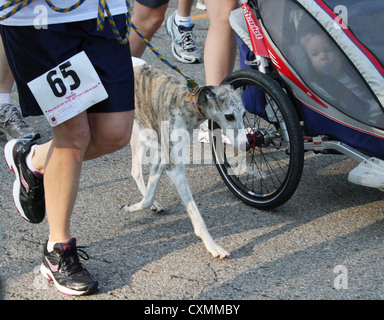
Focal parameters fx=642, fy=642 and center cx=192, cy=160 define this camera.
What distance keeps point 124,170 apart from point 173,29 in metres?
2.34

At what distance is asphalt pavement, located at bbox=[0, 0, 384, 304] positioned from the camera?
288 centimetres

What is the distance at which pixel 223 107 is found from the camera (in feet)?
10.4

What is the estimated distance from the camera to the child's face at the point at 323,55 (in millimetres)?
3223

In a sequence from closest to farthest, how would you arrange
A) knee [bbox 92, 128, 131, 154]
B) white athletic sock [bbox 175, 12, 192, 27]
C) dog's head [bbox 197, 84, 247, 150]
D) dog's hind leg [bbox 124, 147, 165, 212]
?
knee [bbox 92, 128, 131, 154] < dog's head [bbox 197, 84, 247, 150] < dog's hind leg [bbox 124, 147, 165, 212] < white athletic sock [bbox 175, 12, 192, 27]

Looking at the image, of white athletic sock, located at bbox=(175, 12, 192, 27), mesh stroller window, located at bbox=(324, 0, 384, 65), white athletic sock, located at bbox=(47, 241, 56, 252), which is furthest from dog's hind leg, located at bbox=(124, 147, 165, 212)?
white athletic sock, located at bbox=(175, 12, 192, 27)

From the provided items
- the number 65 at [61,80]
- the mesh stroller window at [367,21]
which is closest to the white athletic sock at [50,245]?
the number 65 at [61,80]

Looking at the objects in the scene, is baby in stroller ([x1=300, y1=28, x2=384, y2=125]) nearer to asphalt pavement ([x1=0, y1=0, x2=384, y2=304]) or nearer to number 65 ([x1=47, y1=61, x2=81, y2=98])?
asphalt pavement ([x1=0, y1=0, x2=384, y2=304])

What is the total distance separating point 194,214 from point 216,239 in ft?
0.79

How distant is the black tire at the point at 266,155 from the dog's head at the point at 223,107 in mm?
285

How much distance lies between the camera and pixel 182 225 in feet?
11.4

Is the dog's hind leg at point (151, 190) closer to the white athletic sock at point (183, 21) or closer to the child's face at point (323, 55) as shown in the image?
the child's face at point (323, 55)

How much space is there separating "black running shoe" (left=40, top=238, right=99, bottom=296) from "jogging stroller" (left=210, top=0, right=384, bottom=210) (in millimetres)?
1186

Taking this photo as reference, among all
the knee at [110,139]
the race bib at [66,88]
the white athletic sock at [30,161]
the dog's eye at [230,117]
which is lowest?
the white athletic sock at [30,161]
